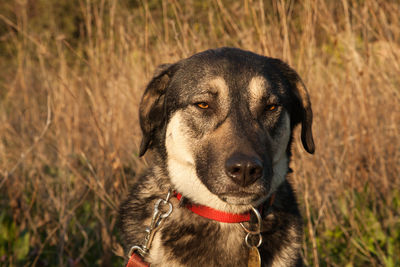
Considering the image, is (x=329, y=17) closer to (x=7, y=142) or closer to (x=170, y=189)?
(x=170, y=189)

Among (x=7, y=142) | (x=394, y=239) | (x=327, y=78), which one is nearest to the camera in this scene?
(x=394, y=239)

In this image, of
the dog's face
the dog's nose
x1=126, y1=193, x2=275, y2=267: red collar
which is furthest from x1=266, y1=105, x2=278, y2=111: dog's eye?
x1=126, y1=193, x2=275, y2=267: red collar

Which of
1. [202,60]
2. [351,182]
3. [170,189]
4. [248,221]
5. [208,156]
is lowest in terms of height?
[351,182]

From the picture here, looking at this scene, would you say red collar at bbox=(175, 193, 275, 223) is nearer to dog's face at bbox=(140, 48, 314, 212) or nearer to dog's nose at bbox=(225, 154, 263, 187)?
dog's face at bbox=(140, 48, 314, 212)

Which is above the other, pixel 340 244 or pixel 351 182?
pixel 351 182

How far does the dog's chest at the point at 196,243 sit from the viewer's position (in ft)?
7.40

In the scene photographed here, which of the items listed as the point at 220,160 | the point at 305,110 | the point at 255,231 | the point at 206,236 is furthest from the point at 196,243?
the point at 305,110

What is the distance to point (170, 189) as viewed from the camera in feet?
8.11

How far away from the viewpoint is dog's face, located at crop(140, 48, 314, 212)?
7.23 feet

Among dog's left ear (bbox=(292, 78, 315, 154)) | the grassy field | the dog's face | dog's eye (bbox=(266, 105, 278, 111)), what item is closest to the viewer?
the dog's face

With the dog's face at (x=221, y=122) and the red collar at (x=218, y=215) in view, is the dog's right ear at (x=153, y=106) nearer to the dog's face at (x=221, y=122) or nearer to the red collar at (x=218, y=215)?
the dog's face at (x=221, y=122)

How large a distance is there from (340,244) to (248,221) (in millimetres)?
1599

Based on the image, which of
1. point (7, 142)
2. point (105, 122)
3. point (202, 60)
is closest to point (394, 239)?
point (202, 60)

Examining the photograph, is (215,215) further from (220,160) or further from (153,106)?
(153,106)
